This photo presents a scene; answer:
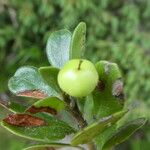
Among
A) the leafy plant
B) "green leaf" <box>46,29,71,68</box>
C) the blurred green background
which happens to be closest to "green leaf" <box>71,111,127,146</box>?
the leafy plant

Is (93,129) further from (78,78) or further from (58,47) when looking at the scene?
(58,47)

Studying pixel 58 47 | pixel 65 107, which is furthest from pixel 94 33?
pixel 65 107

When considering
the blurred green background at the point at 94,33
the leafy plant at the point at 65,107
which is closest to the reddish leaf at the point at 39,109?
the leafy plant at the point at 65,107

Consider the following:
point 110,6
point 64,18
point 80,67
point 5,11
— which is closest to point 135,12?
point 110,6

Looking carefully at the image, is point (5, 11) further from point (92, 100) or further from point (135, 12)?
point (92, 100)

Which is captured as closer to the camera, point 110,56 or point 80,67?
point 80,67

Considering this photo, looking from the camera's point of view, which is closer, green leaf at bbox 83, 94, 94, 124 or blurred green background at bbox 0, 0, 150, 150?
green leaf at bbox 83, 94, 94, 124

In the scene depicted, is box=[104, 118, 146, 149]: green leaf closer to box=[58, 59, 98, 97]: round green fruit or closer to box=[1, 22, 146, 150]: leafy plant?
box=[1, 22, 146, 150]: leafy plant
